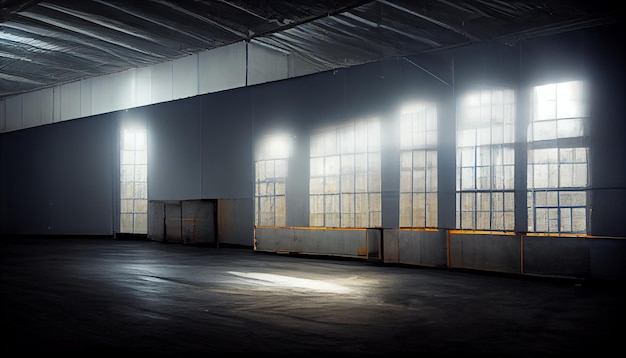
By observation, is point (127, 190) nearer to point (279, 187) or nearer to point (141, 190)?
point (141, 190)

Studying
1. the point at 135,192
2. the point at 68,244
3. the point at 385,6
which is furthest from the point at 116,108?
the point at 385,6

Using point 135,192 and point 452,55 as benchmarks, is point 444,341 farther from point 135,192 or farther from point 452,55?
point 135,192

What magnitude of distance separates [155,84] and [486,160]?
13492mm

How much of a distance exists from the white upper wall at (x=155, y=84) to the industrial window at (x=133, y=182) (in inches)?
53.2

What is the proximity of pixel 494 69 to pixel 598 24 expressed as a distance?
7.09 feet

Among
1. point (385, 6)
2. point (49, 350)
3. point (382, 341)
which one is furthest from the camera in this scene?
point (385, 6)

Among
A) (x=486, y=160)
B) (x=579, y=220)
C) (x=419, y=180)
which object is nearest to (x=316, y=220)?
(x=419, y=180)

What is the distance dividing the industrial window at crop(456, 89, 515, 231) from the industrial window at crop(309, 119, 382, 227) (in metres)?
2.36

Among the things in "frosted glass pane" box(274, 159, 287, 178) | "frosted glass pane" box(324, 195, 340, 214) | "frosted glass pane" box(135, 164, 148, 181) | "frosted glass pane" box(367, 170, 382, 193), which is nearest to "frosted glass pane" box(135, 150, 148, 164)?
"frosted glass pane" box(135, 164, 148, 181)

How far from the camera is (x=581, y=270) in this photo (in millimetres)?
11617

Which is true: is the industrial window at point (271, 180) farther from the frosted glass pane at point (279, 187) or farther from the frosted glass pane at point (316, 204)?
the frosted glass pane at point (316, 204)

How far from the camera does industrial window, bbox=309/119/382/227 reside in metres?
15.0

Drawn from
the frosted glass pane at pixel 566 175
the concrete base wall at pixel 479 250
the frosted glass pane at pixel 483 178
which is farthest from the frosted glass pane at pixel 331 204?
the frosted glass pane at pixel 566 175

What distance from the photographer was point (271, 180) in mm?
17891
